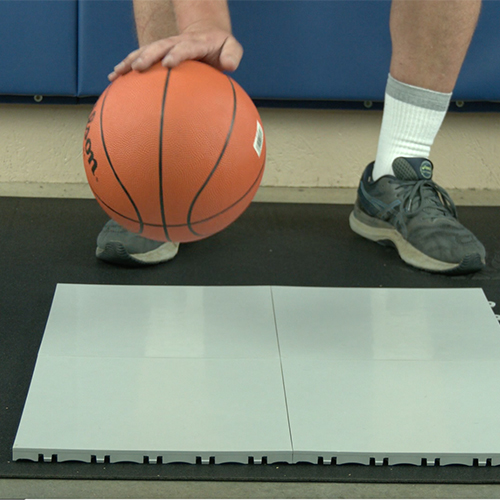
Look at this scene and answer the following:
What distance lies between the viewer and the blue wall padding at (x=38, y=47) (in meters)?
1.87

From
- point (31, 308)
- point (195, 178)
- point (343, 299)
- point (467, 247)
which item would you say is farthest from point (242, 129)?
point (467, 247)

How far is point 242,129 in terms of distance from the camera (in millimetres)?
1171

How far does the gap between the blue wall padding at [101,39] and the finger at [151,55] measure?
77cm

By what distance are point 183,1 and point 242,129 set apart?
1.23ft

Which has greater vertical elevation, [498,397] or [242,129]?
[242,129]

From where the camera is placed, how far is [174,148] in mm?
1122

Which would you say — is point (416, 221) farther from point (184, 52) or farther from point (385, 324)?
point (184, 52)

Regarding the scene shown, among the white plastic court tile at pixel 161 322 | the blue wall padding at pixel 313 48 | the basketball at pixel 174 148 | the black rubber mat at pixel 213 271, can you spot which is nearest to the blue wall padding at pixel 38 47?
the black rubber mat at pixel 213 271

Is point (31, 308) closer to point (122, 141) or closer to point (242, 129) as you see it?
point (122, 141)

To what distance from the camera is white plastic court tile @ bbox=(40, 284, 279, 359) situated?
130 cm

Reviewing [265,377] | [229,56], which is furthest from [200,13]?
[265,377]

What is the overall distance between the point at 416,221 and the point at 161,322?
2.36ft

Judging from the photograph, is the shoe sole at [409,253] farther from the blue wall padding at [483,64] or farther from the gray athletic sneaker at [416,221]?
the blue wall padding at [483,64]

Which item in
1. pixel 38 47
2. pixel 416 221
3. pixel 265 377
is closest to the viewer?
pixel 265 377
